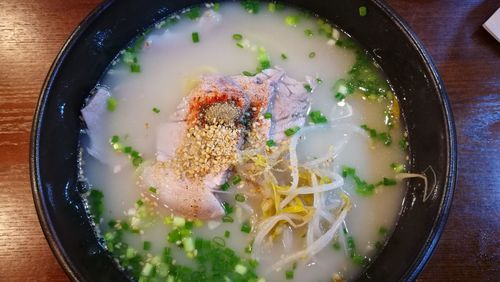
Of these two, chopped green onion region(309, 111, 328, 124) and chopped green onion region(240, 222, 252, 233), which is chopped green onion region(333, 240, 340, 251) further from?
A: chopped green onion region(309, 111, 328, 124)

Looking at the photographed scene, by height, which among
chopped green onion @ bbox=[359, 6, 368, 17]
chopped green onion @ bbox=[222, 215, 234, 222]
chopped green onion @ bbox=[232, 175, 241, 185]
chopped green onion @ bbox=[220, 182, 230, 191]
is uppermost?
chopped green onion @ bbox=[359, 6, 368, 17]

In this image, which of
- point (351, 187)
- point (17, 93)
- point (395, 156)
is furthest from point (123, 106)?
point (395, 156)

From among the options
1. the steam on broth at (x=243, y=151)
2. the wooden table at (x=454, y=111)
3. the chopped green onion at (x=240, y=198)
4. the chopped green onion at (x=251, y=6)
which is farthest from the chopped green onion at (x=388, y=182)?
the chopped green onion at (x=251, y=6)

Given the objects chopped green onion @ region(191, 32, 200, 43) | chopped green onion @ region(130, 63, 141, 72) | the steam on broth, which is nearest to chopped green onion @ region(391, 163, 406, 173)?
the steam on broth

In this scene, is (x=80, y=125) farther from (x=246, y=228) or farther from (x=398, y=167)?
(x=398, y=167)

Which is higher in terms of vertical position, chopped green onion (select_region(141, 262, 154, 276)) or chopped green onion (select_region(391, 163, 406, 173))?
chopped green onion (select_region(391, 163, 406, 173))

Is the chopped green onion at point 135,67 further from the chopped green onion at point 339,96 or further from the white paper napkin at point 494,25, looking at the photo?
the white paper napkin at point 494,25

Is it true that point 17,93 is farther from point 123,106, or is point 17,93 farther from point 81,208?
point 81,208
